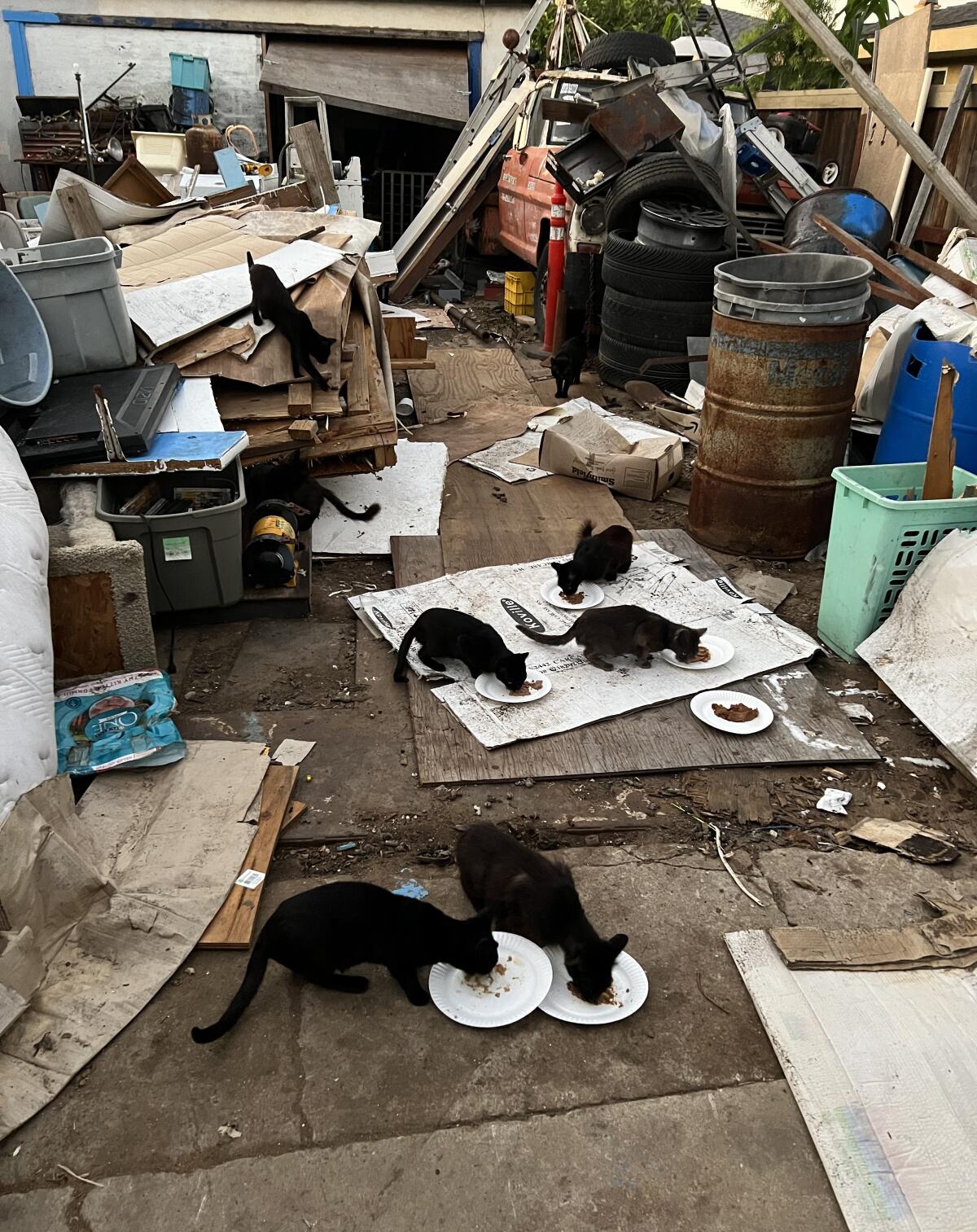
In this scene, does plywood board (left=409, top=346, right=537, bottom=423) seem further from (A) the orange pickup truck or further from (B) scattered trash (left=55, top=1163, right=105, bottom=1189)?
(B) scattered trash (left=55, top=1163, right=105, bottom=1189)

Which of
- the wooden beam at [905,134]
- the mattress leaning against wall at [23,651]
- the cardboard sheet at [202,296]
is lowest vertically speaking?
the mattress leaning against wall at [23,651]

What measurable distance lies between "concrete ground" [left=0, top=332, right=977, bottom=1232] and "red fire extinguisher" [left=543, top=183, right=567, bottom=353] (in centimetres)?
684

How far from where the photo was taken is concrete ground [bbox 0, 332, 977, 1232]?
2053mm

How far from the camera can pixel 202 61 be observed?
16094 millimetres

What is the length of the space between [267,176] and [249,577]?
8384 mm

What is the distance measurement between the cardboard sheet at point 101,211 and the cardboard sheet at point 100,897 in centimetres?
442

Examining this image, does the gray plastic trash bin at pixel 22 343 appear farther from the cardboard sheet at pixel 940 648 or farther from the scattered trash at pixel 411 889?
the cardboard sheet at pixel 940 648

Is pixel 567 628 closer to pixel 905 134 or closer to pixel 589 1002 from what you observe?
pixel 589 1002

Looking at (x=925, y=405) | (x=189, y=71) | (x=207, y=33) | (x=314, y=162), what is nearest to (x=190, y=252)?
(x=314, y=162)

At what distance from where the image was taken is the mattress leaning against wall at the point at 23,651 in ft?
8.70

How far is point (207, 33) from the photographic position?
16.1m

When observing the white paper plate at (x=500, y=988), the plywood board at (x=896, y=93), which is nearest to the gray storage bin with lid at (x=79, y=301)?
the white paper plate at (x=500, y=988)

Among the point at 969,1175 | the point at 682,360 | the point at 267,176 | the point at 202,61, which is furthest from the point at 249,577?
the point at 202,61

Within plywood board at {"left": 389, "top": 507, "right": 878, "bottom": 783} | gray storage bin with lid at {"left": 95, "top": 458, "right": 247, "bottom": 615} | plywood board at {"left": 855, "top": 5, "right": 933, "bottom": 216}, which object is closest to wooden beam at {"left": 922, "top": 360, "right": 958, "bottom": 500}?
plywood board at {"left": 389, "top": 507, "right": 878, "bottom": 783}
